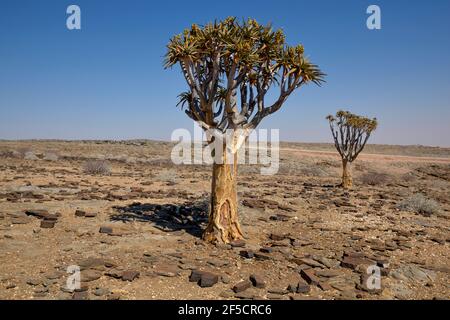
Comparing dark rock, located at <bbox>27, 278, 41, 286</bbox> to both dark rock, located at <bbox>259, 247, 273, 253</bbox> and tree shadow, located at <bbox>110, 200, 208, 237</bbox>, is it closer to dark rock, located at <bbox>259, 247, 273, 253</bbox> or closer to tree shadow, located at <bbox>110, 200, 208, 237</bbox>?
tree shadow, located at <bbox>110, 200, 208, 237</bbox>

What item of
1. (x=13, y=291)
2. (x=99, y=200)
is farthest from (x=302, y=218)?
(x=13, y=291)

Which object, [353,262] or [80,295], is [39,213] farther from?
[353,262]

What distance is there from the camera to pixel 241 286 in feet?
20.5

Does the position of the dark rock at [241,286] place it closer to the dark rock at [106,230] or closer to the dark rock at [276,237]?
the dark rock at [276,237]

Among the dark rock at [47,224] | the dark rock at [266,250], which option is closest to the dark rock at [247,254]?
the dark rock at [266,250]

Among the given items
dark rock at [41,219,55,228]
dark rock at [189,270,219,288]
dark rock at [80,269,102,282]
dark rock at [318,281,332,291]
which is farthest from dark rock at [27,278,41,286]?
dark rock at [318,281,332,291]

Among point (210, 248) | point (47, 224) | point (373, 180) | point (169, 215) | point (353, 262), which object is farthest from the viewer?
point (373, 180)

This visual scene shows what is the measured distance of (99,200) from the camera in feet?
44.7

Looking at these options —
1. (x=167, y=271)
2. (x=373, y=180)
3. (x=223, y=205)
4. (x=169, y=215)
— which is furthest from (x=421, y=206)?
(x=373, y=180)

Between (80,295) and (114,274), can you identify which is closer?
(80,295)

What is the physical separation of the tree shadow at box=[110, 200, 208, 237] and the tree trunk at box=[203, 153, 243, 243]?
89cm

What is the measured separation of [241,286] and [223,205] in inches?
119

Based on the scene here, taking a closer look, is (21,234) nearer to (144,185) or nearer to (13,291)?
(13,291)
